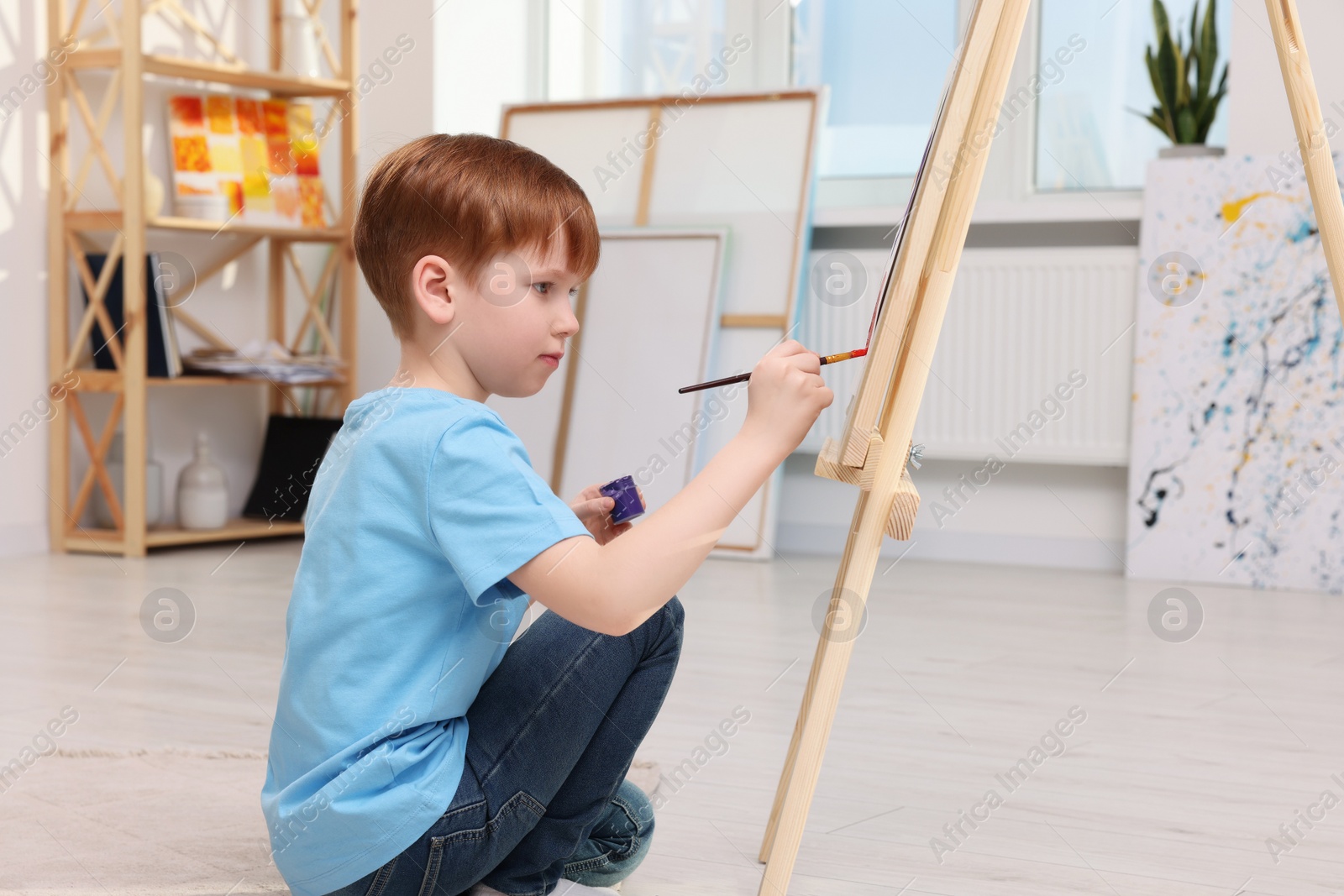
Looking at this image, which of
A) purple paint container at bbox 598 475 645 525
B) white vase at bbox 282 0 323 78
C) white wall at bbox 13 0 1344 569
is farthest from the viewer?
white vase at bbox 282 0 323 78

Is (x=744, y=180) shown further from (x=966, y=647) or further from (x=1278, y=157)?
(x=966, y=647)

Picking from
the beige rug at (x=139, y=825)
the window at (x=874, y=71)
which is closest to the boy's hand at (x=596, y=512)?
the beige rug at (x=139, y=825)

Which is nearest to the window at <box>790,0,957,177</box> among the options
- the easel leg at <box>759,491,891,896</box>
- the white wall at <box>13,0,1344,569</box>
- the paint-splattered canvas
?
the white wall at <box>13,0,1344,569</box>

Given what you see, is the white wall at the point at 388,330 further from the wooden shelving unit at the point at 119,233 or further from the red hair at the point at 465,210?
the red hair at the point at 465,210

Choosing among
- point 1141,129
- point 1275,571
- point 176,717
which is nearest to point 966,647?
point 1275,571

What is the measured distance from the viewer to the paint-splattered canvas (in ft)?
9.57

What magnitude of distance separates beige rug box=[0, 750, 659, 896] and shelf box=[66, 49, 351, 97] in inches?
86.1

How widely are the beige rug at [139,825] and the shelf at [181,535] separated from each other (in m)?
1.82

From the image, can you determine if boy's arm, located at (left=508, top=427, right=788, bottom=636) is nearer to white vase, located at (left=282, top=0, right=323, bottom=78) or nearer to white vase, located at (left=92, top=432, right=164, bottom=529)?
white vase, located at (left=92, top=432, right=164, bottom=529)

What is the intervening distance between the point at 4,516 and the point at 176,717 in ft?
5.79

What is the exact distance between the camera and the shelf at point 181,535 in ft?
11.0

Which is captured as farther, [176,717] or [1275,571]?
[1275,571]

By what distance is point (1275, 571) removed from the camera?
2.95 m

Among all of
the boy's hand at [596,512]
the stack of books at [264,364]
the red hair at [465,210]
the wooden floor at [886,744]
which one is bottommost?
the wooden floor at [886,744]
